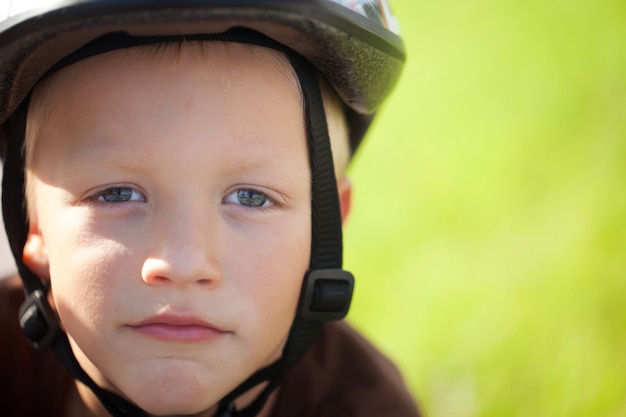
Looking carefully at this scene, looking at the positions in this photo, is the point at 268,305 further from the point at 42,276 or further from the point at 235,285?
the point at 42,276

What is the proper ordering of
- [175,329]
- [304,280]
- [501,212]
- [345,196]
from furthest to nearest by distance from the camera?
[501,212] < [345,196] < [304,280] < [175,329]

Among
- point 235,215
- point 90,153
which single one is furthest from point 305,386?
point 90,153

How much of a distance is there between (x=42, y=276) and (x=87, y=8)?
90 cm

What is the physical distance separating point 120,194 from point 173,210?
19 centimetres

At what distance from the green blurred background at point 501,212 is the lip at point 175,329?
5.08ft

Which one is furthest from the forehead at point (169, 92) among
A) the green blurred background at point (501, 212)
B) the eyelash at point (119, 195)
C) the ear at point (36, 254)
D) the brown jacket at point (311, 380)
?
the green blurred background at point (501, 212)

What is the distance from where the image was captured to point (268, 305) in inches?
82.4

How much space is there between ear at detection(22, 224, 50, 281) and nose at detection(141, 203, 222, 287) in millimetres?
522

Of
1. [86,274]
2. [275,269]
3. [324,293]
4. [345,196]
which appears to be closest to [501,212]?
[345,196]

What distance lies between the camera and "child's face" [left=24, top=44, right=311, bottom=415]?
1928mm

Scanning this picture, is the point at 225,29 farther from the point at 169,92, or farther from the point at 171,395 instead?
the point at 171,395

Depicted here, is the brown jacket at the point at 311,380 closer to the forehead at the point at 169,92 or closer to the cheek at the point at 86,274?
the cheek at the point at 86,274

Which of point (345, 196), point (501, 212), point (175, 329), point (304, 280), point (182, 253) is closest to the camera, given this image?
point (182, 253)

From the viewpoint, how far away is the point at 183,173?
1917 mm
